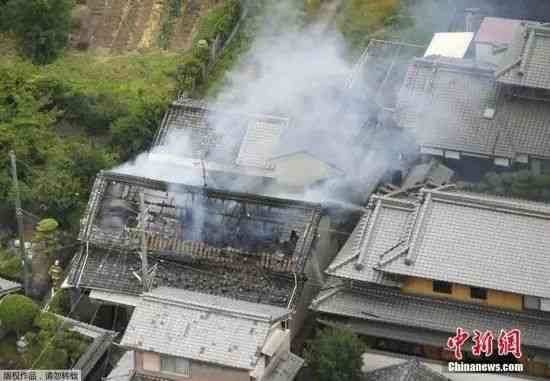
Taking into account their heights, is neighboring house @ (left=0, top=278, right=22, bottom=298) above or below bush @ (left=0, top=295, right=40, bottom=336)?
above

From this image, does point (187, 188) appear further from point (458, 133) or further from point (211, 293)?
point (458, 133)

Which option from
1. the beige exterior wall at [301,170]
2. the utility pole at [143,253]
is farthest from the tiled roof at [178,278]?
the beige exterior wall at [301,170]

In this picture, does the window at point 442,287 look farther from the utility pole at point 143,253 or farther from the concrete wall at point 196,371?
the utility pole at point 143,253

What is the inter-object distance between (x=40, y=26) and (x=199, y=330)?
85.2 ft

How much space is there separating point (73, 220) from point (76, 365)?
7.88 meters

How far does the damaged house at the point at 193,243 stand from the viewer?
1361 inches

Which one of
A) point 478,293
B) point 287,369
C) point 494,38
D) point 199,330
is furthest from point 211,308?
point 494,38

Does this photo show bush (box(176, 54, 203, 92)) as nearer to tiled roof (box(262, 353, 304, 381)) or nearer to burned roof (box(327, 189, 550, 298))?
burned roof (box(327, 189, 550, 298))

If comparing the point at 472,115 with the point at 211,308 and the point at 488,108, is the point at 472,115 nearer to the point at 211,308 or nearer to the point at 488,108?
the point at 488,108

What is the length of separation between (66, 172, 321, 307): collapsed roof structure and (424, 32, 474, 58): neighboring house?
41.3 ft

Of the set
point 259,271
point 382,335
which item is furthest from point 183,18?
point 382,335

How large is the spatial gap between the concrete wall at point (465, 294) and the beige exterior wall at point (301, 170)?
7962 mm

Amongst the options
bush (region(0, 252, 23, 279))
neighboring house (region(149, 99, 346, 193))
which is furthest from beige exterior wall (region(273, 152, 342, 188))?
bush (region(0, 252, 23, 279))

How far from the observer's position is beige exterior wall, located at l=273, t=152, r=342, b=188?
3894 cm
